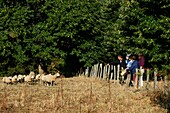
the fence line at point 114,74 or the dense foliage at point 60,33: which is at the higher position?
the dense foliage at point 60,33

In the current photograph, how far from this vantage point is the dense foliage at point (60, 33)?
26.8m

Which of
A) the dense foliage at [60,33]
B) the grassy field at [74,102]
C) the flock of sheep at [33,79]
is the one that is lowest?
the grassy field at [74,102]

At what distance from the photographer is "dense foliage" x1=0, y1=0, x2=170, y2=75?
2680cm

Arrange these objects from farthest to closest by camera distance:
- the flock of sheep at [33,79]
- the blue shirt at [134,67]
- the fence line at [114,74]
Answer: the blue shirt at [134,67] < the flock of sheep at [33,79] < the fence line at [114,74]

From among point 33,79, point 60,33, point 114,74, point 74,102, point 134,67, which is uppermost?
point 60,33

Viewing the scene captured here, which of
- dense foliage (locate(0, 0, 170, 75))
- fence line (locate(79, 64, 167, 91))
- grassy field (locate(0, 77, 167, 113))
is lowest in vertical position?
grassy field (locate(0, 77, 167, 113))

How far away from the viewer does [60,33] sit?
92.6 ft

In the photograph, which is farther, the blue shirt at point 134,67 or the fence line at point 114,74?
the blue shirt at point 134,67

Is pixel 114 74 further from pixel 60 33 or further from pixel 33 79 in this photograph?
pixel 60 33

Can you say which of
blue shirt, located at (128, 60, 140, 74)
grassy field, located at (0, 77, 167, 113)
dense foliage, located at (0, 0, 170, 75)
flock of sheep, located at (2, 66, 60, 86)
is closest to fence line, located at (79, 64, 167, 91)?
blue shirt, located at (128, 60, 140, 74)

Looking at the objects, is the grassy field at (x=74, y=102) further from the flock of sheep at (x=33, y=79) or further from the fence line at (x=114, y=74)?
the flock of sheep at (x=33, y=79)

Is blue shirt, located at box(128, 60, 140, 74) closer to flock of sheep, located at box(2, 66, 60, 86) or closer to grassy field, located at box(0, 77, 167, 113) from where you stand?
grassy field, located at box(0, 77, 167, 113)

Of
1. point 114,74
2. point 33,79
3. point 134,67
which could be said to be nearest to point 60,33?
point 114,74

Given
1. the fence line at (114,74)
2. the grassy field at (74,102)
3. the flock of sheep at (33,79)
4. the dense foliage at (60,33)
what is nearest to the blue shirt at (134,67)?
the fence line at (114,74)
